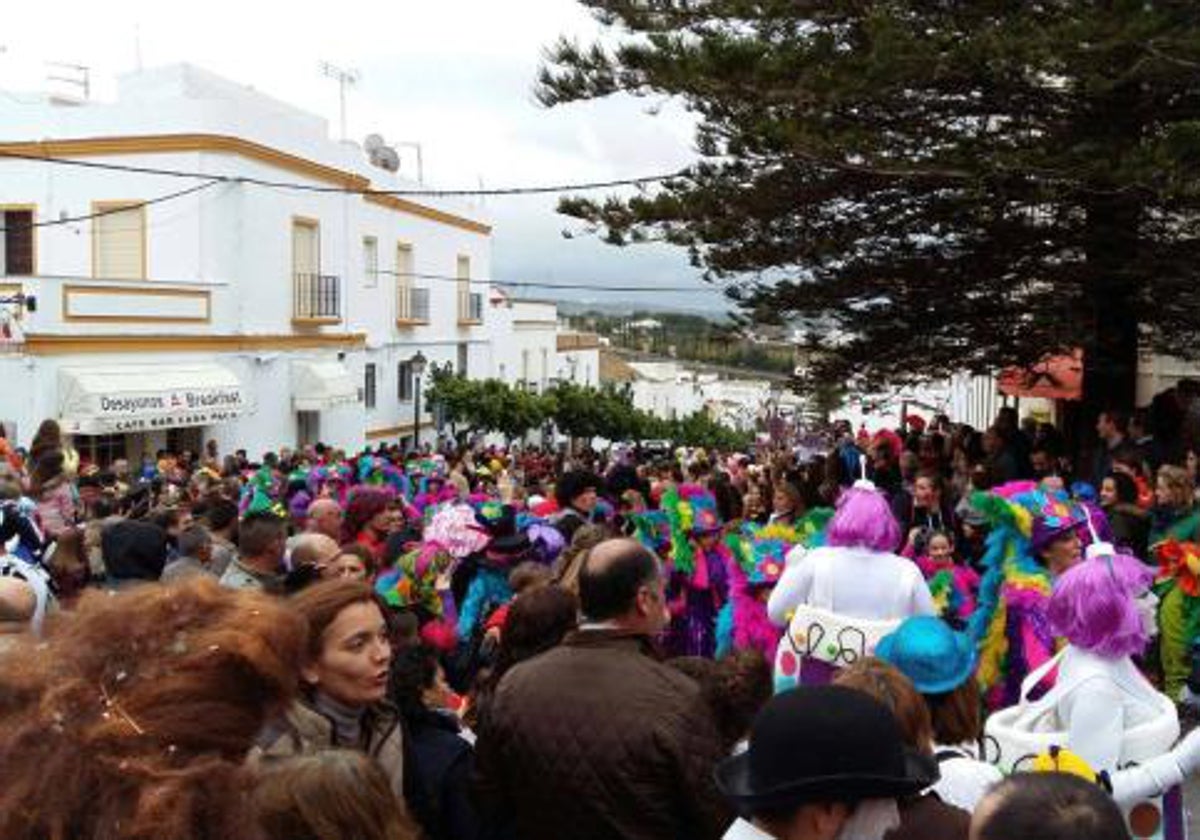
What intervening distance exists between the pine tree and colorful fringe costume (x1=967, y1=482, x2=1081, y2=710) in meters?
3.43

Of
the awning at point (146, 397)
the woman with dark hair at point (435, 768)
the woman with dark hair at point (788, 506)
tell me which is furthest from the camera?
the awning at point (146, 397)

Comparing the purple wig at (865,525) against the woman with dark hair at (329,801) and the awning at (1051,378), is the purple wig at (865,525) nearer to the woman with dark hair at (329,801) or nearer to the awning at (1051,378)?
the woman with dark hair at (329,801)

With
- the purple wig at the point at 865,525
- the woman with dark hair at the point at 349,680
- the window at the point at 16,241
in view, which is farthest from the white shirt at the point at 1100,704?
the window at the point at 16,241

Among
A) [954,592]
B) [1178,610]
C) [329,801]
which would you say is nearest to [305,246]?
[954,592]

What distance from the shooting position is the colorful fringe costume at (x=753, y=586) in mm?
6664

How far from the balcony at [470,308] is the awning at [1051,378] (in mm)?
25231

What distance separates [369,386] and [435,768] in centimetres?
2968

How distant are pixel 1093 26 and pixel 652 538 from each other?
14.8ft

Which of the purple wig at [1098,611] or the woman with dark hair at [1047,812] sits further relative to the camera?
the purple wig at [1098,611]

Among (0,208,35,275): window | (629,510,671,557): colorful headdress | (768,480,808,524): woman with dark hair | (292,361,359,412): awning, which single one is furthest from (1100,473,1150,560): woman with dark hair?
(0,208,35,275): window

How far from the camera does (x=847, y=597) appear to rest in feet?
16.3

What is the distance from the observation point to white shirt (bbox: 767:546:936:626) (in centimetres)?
490

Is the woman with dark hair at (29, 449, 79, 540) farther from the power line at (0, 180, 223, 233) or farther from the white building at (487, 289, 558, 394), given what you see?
the white building at (487, 289, 558, 394)

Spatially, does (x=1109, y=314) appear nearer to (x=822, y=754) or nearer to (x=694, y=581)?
(x=694, y=581)
